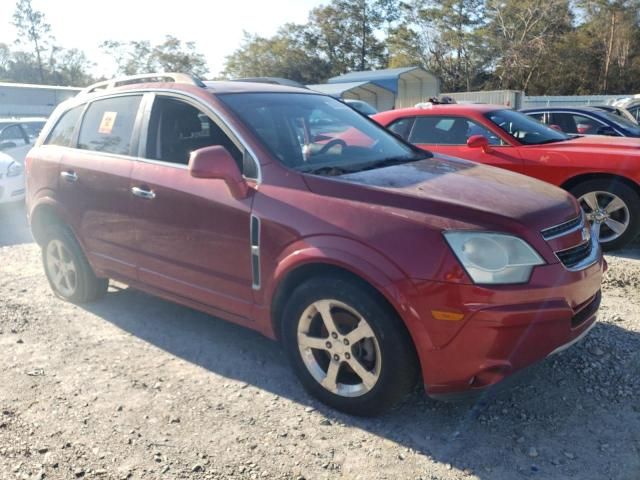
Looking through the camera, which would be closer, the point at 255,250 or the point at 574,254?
the point at 574,254

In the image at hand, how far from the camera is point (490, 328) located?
263 cm

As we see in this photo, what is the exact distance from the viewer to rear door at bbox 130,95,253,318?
3.42 m

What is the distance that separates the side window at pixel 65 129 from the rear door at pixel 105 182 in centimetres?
12

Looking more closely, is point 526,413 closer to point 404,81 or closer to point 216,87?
point 216,87

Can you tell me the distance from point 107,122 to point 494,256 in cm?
310

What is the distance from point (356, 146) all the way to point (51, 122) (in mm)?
2818

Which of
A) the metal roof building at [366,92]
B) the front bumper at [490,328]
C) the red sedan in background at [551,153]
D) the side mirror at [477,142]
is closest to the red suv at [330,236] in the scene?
the front bumper at [490,328]

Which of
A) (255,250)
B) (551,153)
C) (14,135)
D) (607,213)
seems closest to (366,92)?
(14,135)

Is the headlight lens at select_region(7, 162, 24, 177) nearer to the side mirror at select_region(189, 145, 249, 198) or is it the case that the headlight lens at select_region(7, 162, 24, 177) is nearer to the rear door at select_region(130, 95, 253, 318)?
the rear door at select_region(130, 95, 253, 318)

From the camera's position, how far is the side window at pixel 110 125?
419 cm

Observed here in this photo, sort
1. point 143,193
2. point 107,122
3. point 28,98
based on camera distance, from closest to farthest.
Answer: point 143,193 → point 107,122 → point 28,98

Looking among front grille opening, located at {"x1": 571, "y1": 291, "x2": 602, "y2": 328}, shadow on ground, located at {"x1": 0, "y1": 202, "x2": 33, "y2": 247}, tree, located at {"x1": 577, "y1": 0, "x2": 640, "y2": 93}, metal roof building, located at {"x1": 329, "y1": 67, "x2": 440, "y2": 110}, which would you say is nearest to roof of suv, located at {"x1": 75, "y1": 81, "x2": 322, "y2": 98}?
front grille opening, located at {"x1": 571, "y1": 291, "x2": 602, "y2": 328}

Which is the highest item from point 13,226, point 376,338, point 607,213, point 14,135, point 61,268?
point 14,135

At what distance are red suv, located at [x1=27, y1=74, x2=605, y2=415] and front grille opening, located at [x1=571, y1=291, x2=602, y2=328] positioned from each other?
0.04 feet
